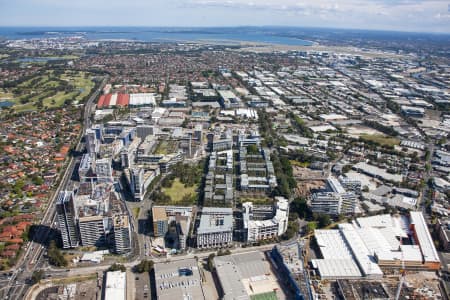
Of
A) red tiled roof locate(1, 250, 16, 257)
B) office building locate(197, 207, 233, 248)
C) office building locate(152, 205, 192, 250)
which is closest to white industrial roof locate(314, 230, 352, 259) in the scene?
office building locate(197, 207, 233, 248)

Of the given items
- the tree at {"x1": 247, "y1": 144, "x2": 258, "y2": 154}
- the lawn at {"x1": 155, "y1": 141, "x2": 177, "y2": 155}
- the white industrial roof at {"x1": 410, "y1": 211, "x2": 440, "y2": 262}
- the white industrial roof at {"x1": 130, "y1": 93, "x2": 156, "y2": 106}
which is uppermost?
the white industrial roof at {"x1": 130, "y1": 93, "x2": 156, "y2": 106}

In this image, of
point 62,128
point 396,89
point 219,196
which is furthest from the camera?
point 396,89

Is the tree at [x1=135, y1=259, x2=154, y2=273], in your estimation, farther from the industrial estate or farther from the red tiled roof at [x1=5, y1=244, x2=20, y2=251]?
the red tiled roof at [x1=5, y1=244, x2=20, y2=251]

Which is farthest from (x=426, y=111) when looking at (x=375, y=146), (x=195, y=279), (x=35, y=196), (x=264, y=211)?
(x=35, y=196)

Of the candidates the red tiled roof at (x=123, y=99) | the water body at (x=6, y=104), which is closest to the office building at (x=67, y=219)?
the red tiled roof at (x=123, y=99)

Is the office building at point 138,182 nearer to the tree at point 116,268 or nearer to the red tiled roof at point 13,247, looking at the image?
the tree at point 116,268

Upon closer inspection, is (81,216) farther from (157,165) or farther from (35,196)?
(157,165)

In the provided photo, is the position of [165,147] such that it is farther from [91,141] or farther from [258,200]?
[258,200]
